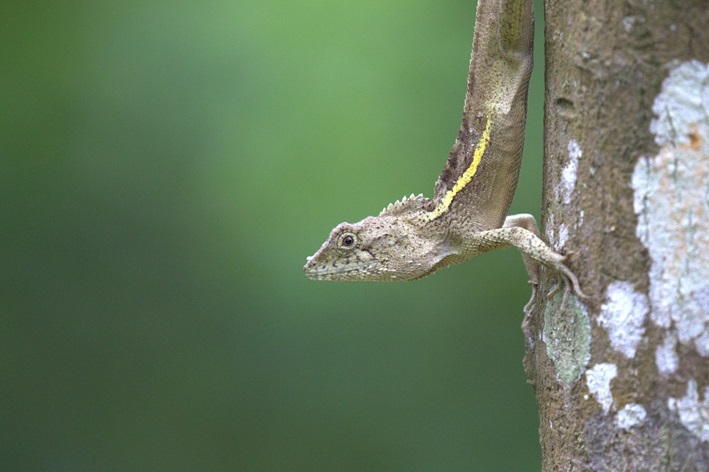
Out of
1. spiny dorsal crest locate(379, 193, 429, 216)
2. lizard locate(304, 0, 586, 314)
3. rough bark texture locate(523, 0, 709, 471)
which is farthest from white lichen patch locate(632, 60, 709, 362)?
spiny dorsal crest locate(379, 193, 429, 216)

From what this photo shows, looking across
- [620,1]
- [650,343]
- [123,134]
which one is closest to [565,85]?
[620,1]

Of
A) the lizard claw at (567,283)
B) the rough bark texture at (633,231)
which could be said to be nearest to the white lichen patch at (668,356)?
the rough bark texture at (633,231)

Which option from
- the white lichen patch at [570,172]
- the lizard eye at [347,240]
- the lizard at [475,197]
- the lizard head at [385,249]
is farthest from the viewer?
the lizard eye at [347,240]

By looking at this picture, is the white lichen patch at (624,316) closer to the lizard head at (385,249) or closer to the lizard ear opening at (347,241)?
the lizard head at (385,249)

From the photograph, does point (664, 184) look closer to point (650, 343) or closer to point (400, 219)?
point (650, 343)

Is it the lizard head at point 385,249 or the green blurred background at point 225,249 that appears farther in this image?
the green blurred background at point 225,249

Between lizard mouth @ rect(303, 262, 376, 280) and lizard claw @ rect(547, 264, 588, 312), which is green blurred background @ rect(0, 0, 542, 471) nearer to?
lizard mouth @ rect(303, 262, 376, 280)
